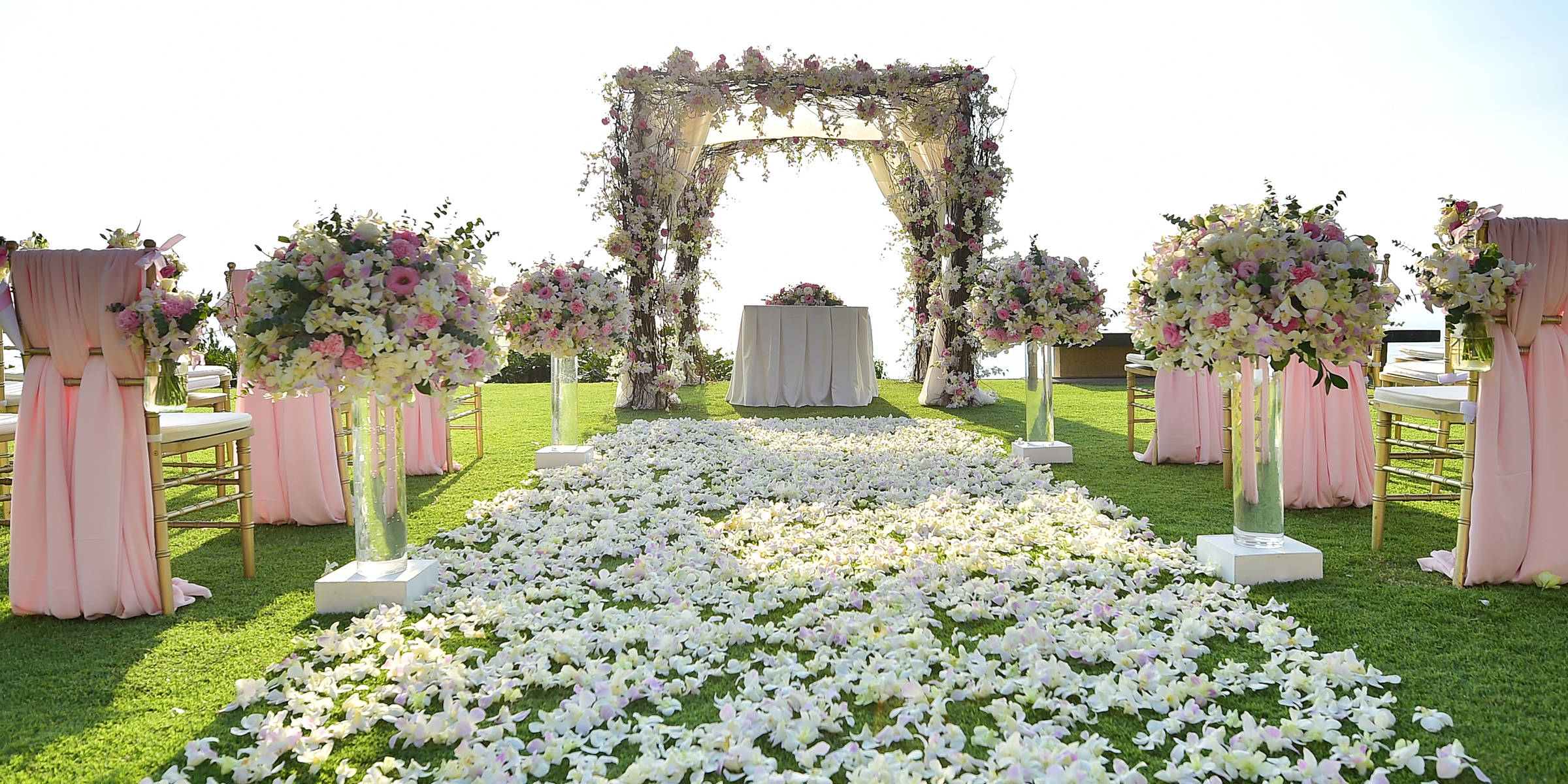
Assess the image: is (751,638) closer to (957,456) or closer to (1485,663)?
(1485,663)

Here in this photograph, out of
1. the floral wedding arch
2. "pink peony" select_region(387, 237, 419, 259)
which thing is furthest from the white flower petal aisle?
the floral wedding arch

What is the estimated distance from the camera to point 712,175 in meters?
12.1

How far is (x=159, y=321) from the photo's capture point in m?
3.06

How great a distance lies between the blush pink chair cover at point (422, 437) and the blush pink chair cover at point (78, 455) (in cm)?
257

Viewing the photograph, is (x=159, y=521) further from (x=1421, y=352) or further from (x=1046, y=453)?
(x=1421, y=352)

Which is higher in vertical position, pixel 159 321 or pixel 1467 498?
pixel 159 321

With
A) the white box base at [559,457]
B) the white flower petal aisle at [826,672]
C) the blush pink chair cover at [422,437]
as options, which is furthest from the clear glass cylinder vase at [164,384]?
the white box base at [559,457]

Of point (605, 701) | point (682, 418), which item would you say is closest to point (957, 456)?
point (682, 418)

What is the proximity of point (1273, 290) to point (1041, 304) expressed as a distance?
280cm

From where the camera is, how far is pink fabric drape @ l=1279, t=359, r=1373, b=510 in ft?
14.8

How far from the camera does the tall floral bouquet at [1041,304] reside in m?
5.79

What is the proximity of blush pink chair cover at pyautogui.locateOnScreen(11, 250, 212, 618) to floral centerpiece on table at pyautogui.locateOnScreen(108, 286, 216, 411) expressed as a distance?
39mm

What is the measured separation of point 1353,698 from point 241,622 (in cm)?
336

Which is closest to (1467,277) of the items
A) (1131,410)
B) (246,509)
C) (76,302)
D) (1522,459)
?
(1522,459)
